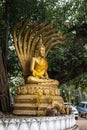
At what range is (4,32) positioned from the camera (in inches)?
448

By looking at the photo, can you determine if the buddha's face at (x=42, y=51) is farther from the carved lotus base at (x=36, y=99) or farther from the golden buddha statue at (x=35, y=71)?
the carved lotus base at (x=36, y=99)

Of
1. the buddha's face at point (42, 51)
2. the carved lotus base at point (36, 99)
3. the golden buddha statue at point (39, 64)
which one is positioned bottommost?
the carved lotus base at point (36, 99)

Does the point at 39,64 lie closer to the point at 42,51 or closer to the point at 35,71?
the point at 35,71

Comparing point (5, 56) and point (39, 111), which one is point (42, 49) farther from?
point (39, 111)

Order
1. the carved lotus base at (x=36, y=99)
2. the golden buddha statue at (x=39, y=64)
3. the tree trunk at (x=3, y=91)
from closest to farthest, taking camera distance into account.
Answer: the carved lotus base at (x=36, y=99)
the tree trunk at (x=3, y=91)
the golden buddha statue at (x=39, y=64)

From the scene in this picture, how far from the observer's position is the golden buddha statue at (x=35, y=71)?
9.50m

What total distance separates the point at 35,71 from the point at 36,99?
1328 millimetres

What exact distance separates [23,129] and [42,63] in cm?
347

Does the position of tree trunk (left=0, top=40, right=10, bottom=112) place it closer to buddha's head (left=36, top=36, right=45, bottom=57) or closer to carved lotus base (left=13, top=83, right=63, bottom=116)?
carved lotus base (left=13, top=83, right=63, bottom=116)

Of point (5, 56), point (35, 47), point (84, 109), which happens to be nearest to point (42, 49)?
point (35, 47)

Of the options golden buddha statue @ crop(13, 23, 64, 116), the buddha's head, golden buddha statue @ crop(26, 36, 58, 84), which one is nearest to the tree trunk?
golden buddha statue @ crop(13, 23, 64, 116)

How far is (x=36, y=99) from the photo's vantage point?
945cm

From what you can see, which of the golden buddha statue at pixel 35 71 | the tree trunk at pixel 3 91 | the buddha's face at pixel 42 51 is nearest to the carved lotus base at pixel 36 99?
the golden buddha statue at pixel 35 71

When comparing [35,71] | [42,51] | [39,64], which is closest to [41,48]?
[42,51]
